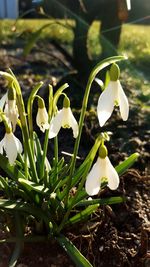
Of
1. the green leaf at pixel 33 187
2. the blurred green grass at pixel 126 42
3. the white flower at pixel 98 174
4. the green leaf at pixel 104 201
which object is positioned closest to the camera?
the white flower at pixel 98 174

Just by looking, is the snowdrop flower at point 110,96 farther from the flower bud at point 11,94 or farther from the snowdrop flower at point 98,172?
the flower bud at point 11,94

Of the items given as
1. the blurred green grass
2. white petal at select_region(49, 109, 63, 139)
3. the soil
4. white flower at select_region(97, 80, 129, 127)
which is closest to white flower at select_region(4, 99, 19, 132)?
white petal at select_region(49, 109, 63, 139)

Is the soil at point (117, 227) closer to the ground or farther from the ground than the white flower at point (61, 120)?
closer to the ground

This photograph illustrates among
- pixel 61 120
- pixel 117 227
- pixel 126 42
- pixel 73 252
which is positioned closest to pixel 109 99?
pixel 61 120

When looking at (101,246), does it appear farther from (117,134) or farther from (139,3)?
(139,3)

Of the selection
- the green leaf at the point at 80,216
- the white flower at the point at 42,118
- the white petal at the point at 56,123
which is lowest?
the green leaf at the point at 80,216

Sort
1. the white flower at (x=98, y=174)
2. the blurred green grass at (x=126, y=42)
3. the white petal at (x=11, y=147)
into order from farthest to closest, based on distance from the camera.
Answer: the blurred green grass at (x=126, y=42) → the white petal at (x=11, y=147) → the white flower at (x=98, y=174)

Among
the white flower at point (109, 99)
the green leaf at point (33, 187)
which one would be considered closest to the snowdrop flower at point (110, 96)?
the white flower at point (109, 99)

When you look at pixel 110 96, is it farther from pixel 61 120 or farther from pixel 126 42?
pixel 126 42
